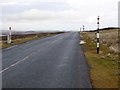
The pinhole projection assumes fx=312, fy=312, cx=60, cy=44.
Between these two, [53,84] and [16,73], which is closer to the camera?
[53,84]

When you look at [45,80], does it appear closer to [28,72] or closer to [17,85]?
[17,85]

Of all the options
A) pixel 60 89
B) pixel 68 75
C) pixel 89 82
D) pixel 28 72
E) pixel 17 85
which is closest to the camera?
pixel 60 89

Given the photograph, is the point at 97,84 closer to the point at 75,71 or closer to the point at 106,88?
the point at 106,88

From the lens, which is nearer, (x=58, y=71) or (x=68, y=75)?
(x=68, y=75)

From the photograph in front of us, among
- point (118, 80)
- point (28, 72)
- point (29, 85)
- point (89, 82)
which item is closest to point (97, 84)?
point (89, 82)

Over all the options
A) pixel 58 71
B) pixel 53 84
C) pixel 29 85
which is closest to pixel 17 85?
pixel 29 85

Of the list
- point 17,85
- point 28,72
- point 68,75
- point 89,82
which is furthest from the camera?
point 28,72

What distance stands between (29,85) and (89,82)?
238 centimetres

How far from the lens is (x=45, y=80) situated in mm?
12430

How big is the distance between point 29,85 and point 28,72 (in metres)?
3.34

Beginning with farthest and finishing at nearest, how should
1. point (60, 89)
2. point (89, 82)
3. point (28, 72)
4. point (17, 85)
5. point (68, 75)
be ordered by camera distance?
point (28, 72) < point (68, 75) < point (89, 82) < point (17, 85) < point (60, 89)

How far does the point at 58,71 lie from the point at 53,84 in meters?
3.43

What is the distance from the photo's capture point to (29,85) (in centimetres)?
1134

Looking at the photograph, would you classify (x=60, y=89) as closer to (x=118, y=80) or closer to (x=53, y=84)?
(x=53, y=84)
